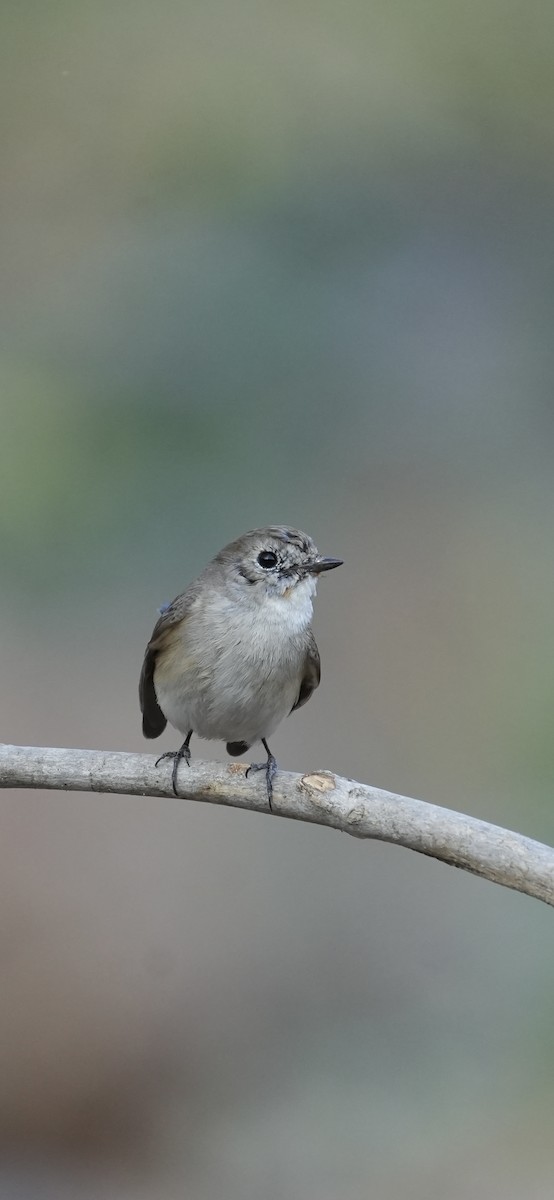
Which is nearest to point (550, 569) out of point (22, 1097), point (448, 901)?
point (448, 901)

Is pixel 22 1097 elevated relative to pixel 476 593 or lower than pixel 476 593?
lower

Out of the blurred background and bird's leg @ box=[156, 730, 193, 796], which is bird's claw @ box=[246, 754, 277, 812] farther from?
the blurred background

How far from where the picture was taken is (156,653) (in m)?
2.42

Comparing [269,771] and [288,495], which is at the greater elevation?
[288,495]

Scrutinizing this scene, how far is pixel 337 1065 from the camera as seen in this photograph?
2.87m

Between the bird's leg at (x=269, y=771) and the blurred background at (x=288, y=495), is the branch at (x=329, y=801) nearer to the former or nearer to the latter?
the bird's leg at (x=269, y=771)

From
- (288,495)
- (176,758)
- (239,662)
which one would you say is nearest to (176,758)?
(176,758)

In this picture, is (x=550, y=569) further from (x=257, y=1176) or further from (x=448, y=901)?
(x=257, y=1176)

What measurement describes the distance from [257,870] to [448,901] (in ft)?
1.85

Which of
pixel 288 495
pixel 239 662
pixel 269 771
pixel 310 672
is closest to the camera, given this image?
pixel 269 771

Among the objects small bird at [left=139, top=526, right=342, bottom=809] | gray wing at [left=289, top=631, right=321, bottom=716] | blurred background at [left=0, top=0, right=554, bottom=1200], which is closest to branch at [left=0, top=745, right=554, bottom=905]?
small bird at [left=139, top=526, right=342, bottom=809]

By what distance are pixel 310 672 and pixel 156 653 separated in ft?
1.19

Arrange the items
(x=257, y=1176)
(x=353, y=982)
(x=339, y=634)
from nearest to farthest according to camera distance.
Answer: (x=257, y=1176) → (x=353, y=982) → (x=339, y=634)

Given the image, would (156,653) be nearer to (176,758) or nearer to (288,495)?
(176,758)
